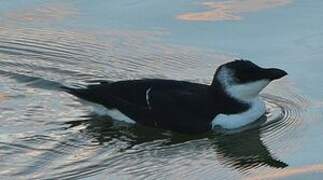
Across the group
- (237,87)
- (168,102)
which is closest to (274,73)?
(237,87)

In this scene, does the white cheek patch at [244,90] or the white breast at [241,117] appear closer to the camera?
the white breast at [241,117]

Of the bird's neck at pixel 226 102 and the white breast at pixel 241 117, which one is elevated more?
the bird's neck at pixel 226 102

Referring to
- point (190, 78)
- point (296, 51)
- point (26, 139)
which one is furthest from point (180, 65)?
point (26, 139)

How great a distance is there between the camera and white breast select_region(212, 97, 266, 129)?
37.4 feet

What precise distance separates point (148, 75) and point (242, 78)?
1.43m

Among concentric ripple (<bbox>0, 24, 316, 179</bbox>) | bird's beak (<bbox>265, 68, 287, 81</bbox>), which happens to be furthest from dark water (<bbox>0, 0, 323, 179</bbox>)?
bird's beak (<bbox>265, 68, 287, 81</bbox>)

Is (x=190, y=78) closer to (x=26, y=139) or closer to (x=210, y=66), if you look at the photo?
(x=210, y=66)

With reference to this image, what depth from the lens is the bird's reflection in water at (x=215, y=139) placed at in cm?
1055

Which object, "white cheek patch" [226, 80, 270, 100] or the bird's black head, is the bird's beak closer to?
the bird's black head

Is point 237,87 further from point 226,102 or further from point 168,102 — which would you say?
point 168,102

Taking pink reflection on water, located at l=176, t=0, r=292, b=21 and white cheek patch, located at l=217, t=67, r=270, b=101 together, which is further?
pink reflection on water, located at l=176, t=0, r=292, b=21

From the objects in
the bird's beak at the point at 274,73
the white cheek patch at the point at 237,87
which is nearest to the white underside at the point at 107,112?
the white cheek patch at the point at 237,87

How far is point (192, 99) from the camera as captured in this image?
37.7 feet

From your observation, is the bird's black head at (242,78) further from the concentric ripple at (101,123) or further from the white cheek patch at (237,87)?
the concentric ripple at (101,123)
